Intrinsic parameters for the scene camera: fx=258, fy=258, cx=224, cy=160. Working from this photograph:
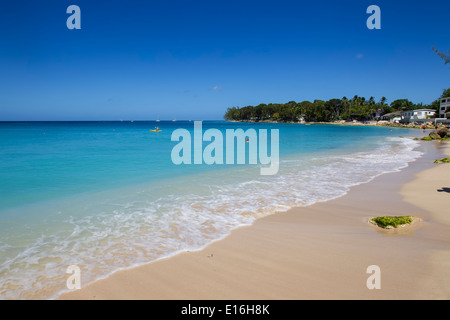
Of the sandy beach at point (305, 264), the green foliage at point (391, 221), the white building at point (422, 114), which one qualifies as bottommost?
the sandy beach at point (305, 264)

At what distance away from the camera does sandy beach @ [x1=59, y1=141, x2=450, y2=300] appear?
364cm

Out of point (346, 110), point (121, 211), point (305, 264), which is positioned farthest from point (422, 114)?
point (121, 211)

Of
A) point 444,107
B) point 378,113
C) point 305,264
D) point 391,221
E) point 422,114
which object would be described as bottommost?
point 305,264

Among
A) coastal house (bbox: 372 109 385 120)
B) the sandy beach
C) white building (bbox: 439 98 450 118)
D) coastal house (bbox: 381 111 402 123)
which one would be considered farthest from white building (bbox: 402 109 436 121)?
the sandy beach

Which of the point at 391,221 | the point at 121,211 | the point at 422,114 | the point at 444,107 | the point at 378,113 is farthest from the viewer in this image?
the point at 378,113

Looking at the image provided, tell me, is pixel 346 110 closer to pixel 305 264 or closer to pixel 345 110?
pixel 345 110

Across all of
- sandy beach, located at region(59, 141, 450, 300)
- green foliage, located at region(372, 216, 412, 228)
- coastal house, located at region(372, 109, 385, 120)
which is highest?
coastal house, located at region(372, 109, 385, 120)

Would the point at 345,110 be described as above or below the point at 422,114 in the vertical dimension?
above

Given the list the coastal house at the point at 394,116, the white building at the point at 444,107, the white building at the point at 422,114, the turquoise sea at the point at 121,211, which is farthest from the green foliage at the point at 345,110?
the turquoise sea at the point at 121,211

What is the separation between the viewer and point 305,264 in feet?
14.3

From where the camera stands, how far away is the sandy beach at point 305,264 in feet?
11.9

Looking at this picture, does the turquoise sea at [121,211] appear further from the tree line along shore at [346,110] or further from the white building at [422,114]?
the tree line along shore at [346,110]

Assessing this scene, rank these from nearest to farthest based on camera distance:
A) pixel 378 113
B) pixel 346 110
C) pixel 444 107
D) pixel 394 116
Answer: pixel 444 107
pixel 394 116
pixel 378 113
pixel 346 110

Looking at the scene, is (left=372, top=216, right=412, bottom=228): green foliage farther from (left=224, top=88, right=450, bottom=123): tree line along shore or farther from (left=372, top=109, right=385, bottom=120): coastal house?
(left=372, top=109, right=385, bottom=120): coastal house
